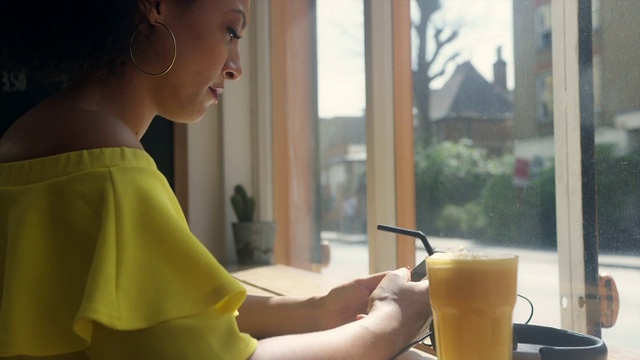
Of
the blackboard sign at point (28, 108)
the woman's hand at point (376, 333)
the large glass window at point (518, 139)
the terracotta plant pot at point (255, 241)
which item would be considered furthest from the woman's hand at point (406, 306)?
the blackboard sign at point (28, 108)

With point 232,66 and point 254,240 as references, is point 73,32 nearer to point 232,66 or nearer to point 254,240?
point 232,66

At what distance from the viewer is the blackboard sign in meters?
2.37

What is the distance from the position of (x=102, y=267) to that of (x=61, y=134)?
19 cm

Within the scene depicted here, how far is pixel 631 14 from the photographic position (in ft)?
3.70

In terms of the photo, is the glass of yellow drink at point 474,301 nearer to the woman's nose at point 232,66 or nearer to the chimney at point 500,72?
the woman's nose at point 232,66

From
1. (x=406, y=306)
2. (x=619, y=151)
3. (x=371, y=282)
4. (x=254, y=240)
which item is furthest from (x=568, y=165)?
(x=254, y=240)

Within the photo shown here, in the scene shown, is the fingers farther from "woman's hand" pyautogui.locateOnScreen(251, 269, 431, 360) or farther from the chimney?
the chimney

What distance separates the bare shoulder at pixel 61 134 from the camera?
0.75m

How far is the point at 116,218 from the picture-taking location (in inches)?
26.5

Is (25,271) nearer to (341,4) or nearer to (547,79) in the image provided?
(547,79)

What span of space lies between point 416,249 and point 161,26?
3.26 feet

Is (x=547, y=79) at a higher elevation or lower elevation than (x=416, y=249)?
higher

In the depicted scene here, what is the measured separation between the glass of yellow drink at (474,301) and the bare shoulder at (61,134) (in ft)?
1.15

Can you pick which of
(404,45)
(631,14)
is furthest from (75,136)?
(404,45)
